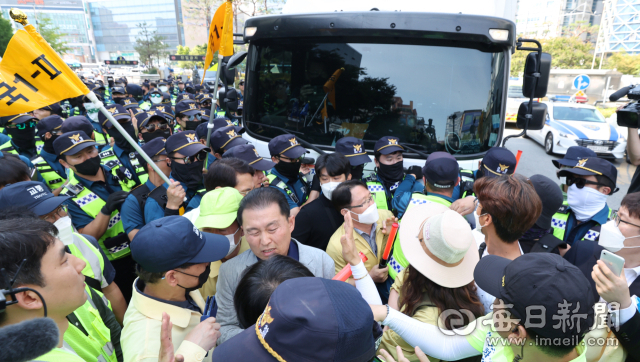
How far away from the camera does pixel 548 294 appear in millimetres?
1288

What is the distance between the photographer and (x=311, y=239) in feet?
9.68

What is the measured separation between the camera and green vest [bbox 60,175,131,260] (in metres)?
3.15

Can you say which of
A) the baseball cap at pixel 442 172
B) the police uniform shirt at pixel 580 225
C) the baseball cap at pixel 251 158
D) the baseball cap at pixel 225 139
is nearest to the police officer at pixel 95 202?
the baseball cap at pixel 251 158

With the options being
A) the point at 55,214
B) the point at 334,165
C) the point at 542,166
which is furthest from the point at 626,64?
the point at 55,214

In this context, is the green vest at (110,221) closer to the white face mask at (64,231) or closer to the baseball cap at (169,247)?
the white face mask at (64,231)

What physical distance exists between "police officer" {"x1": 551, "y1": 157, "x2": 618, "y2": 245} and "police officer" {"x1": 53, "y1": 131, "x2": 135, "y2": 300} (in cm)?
363

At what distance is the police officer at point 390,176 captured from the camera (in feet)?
12.0

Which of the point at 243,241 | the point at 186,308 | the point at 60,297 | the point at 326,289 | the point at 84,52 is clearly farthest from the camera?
the point at 84,52

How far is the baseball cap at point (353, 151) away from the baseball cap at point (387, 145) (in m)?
0.16

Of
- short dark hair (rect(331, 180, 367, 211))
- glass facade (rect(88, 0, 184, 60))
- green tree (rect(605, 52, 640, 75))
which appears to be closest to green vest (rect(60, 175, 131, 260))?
short dark hair (rect(331, 180, 367, 211))

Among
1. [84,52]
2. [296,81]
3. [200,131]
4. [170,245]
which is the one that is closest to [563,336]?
[170,245]

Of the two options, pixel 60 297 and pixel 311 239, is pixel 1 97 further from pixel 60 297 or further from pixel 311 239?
pixel 311 239

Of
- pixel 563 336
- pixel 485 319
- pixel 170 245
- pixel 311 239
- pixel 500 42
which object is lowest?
pixel 311 239

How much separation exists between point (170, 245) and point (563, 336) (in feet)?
5.53
